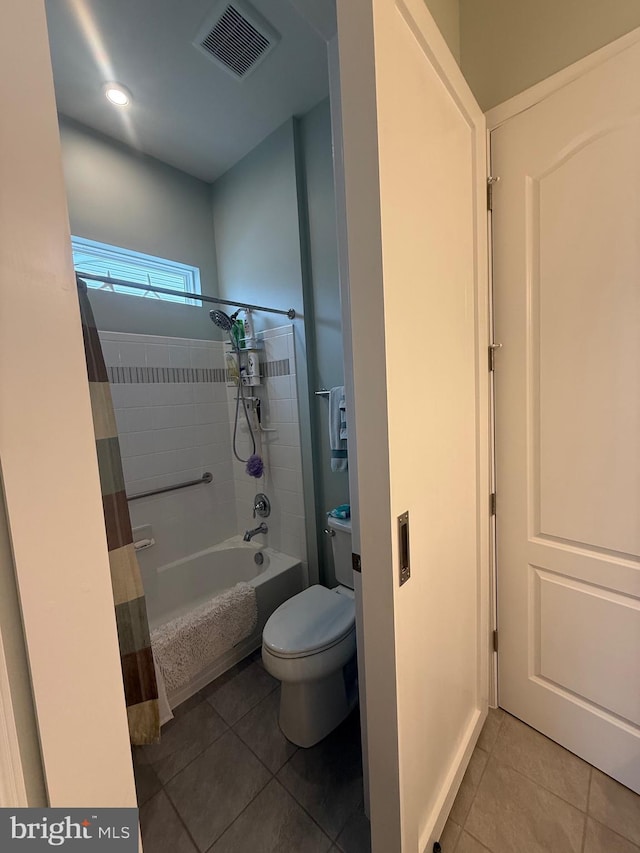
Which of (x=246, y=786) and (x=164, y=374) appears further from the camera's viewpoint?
(x=164, y=374)

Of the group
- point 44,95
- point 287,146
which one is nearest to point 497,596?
point 44,95

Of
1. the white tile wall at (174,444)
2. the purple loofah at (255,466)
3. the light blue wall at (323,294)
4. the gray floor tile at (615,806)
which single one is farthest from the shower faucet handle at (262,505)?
the gray floor tile at (615,806)

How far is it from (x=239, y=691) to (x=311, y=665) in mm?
634

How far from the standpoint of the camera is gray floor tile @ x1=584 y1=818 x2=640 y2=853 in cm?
100

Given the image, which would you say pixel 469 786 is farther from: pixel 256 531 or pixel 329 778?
pixel 256 531

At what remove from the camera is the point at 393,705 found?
782mm

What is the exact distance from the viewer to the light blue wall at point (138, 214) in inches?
76.2

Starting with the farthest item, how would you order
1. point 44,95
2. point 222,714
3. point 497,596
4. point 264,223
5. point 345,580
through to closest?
point 264,223 < point 345,580 < point 222,714 < point 497,596 < point 44,95

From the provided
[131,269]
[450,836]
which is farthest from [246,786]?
[131,269]

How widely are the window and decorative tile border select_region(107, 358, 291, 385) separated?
47 centimetres

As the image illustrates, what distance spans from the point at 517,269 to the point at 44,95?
1339 mm

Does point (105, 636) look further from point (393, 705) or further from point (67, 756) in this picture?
point (393, 705)

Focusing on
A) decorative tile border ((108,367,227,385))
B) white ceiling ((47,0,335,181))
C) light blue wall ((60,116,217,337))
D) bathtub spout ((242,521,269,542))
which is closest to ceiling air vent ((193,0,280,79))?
white ceiling ((47,0,335,181))

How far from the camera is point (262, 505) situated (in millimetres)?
2375
